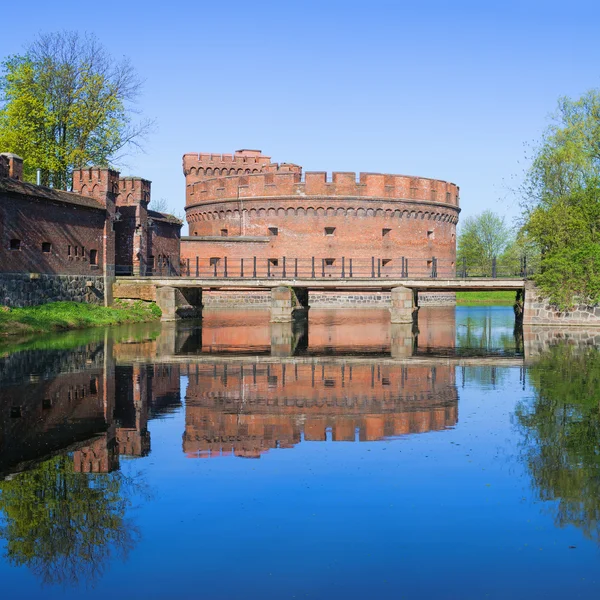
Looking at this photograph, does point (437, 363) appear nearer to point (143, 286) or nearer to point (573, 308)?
point (573, 308)

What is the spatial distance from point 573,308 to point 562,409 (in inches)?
624

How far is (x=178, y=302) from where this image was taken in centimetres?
2788

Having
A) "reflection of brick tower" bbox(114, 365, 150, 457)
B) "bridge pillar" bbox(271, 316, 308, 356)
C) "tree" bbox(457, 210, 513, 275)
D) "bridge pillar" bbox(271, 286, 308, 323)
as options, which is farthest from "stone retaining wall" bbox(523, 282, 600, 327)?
"tree" bbox(457, 210, 513, 275)

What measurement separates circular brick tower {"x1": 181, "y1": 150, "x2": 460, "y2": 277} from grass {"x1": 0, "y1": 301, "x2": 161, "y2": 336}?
8.26m

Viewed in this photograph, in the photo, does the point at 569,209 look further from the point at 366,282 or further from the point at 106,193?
the point at 106,193

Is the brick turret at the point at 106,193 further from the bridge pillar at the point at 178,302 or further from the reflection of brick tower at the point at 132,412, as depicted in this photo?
the reflection of brick tower at the point at 132,412

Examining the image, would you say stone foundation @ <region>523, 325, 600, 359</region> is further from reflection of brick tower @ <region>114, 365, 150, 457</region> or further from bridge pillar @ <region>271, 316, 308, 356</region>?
reflection of brick tower @ <region>114, 365, 150, 457</region>

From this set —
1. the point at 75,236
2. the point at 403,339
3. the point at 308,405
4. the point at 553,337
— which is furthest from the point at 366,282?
the point at 308,405

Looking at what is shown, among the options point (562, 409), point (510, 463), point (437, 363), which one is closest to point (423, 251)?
point (437, 363)

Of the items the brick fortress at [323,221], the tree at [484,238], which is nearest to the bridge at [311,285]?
the brick fortress at [323,221]

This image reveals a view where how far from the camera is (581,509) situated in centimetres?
553

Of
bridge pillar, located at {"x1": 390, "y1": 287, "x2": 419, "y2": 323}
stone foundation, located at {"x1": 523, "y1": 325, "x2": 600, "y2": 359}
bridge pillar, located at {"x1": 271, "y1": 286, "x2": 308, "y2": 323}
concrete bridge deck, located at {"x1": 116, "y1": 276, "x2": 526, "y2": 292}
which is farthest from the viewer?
bridge pillar, located at {"x1": 271, "y1": 286, "x2": 308, "y2": 323}

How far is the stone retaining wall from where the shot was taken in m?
24.0

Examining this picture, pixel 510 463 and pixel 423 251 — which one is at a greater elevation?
pixel 423 251
